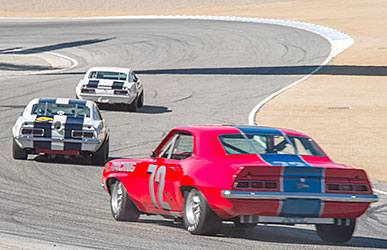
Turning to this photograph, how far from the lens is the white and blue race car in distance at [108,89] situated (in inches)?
1031

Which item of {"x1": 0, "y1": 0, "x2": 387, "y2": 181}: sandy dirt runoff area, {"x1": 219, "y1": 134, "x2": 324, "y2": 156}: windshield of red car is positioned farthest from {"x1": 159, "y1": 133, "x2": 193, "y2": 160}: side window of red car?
{"x1": 0, "y1": 0, "x2": 387, "y2": 181}: sandy dirt runoff area

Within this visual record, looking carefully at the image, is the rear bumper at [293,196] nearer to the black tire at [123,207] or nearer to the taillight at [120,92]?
the black tire at [123,207]

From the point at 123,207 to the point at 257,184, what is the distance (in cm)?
247

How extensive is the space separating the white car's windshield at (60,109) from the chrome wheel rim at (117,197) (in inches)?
253

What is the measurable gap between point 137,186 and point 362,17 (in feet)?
201

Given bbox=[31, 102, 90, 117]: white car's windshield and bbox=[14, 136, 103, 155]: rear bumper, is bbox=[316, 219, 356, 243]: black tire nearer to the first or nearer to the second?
bbox=[14, 136, 103, 155]: rear bumper

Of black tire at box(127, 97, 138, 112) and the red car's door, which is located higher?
the red car's door

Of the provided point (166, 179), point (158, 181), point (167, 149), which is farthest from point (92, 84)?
point (166, 179)

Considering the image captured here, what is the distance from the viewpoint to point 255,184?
8281 mm

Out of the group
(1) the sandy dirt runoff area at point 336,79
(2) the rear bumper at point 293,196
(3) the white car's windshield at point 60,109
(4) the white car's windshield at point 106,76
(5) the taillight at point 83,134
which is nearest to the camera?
(2) the rear bumper at point 293,196

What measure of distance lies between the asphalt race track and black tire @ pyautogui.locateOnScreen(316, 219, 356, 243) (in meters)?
0.16

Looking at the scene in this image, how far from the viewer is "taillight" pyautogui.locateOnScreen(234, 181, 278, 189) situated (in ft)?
27.1

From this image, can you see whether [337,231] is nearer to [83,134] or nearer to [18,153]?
[83,134]

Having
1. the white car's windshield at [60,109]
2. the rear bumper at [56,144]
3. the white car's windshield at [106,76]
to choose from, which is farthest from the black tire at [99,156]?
A: the white car's windshield at [106,76]
